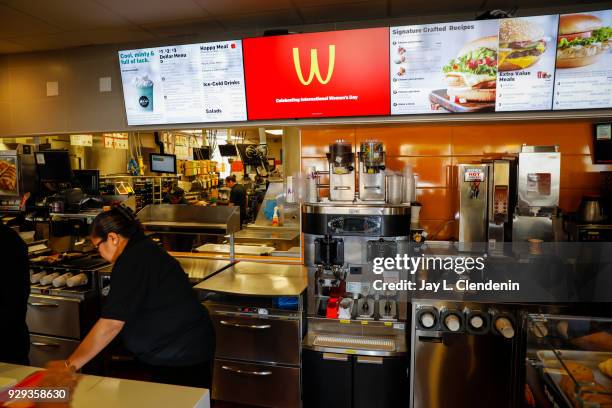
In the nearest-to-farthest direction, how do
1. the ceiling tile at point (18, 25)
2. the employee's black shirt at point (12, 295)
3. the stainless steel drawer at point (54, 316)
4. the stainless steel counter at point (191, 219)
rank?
the employee's black shirt at point (12, 295) < the ceiling tile at point (18, 25) < the stainless steel drawer at point (54, 316) < the stainless steel counter at point (191, 219)

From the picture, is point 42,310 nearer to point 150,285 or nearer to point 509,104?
point 150,285

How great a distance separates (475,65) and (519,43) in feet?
0.90

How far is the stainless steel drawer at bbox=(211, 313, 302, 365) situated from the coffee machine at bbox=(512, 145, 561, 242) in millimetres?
1703

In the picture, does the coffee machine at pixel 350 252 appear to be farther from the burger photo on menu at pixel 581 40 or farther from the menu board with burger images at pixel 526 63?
the burger photo on menu at pixel 581 40

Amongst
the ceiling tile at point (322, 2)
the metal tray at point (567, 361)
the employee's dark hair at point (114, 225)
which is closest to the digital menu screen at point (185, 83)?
the ceiling tile at point (322, 2)

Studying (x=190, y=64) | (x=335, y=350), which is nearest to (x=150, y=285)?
(x=335, y=350)

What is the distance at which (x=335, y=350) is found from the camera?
2.55m

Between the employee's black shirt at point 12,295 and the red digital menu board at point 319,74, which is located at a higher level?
the red digital menu board at point 319,74

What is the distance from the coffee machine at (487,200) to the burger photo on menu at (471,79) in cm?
41

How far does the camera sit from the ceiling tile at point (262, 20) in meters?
2.76

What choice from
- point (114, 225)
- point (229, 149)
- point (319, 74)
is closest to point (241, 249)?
point (319, 74)

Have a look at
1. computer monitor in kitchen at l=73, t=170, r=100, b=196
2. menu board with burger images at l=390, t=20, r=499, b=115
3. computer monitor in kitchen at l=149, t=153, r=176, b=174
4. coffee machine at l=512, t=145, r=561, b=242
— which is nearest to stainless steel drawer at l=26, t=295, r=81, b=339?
computer monitor in kitchen at l=73, t=170, r=100, b=196

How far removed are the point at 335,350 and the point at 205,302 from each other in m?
Answer: 0.98

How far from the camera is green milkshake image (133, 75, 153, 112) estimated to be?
10.00 ft
